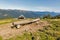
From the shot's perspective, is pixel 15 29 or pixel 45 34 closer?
pixel 45 34

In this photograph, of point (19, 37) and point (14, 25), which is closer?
point (19, 37)

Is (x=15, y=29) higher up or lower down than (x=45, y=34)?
higher up

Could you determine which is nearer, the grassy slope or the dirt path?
the grassy slope

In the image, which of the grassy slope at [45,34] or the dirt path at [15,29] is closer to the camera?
the grassy slope at [45,34]

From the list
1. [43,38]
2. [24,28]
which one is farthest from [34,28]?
[43,38]

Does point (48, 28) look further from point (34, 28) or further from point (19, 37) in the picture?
point (19, 37)

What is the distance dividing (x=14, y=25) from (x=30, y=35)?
5993 millimetres

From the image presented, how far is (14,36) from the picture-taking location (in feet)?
103

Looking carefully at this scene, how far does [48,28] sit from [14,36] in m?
8.92

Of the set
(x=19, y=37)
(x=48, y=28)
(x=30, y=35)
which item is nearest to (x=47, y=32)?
(x=48, y=28)

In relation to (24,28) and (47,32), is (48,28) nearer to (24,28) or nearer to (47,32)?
(47,32)

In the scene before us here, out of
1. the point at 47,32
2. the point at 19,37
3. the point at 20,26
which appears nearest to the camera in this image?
the point at 19,37

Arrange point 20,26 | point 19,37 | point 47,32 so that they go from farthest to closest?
point 20,26, point 47,32, point 19,37

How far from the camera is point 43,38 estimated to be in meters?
31.5
